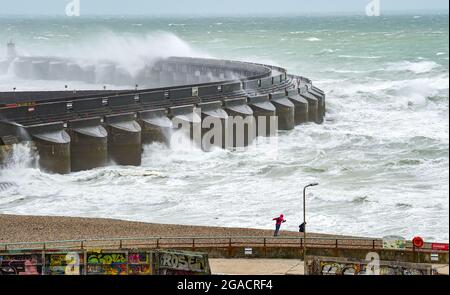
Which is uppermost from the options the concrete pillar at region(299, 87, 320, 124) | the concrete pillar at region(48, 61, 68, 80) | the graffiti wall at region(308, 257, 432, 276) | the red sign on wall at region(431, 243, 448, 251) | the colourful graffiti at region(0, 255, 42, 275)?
the graffiti wall at region(308, 257, 432, 276)

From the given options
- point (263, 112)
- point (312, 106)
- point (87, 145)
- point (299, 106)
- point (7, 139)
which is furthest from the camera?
point (312, 106)

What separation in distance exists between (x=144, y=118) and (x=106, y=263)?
20.6 m

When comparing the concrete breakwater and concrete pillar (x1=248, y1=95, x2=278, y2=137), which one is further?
concrete pillar (x1=248, y1=95, x2=278, y2=137)

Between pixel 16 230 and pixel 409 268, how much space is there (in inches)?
478

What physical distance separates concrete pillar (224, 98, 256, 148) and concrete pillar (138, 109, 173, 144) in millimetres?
3744

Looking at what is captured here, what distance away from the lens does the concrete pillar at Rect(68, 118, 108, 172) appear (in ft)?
128

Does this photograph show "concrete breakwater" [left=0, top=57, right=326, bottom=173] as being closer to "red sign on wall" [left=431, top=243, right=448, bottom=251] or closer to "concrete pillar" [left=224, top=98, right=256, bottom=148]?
"concrete pillar" [left=224, top=98, right=256, bottom=148]

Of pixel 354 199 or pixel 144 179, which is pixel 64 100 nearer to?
pixel 144 179

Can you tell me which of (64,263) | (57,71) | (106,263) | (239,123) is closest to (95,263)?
(106,263)

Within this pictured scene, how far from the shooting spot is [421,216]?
31.2m

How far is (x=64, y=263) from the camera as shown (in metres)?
22.2

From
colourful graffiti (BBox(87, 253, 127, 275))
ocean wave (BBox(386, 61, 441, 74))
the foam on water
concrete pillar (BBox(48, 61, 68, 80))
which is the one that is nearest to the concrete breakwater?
the foam on water

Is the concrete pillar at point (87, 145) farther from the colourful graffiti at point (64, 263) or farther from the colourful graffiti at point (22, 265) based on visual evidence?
the colourful graffiti at point (64, 263)

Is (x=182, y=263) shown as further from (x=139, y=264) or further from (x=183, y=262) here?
(x=139, y=264)
